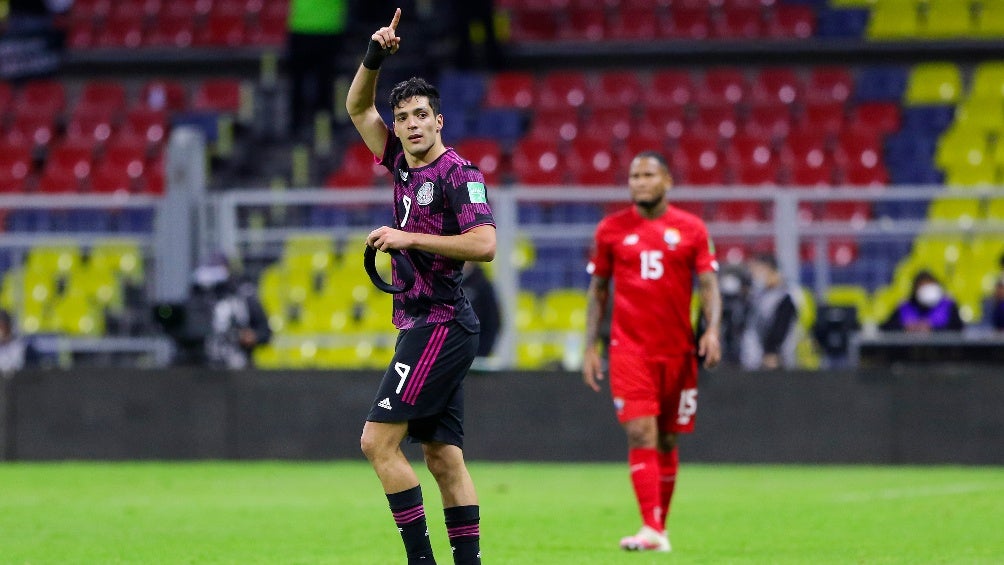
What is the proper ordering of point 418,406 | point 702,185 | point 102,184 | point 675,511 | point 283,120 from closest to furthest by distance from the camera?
point 418,406 → point 675,511 → point 702,185 → point 102,184 → point 283,120

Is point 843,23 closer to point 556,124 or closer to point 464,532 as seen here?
point 556,124

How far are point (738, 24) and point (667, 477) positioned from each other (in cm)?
1698

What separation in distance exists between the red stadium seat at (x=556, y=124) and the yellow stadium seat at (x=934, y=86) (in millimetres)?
4739

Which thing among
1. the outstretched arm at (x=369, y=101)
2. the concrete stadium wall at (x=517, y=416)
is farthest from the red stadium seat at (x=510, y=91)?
the outstretched arm at (x=369, y=101)

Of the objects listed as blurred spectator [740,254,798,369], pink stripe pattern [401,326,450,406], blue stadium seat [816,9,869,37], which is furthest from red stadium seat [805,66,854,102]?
pink stripe pattern [401,326,450,406]

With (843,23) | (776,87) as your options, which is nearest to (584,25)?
(776,87)

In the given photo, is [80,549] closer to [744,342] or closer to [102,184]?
[744,342]

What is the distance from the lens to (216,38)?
2708 cm

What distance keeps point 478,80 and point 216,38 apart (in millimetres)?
4891

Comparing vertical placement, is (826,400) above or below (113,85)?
below

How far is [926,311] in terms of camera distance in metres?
15.1

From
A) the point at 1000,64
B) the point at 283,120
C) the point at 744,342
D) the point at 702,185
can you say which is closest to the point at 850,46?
the point at 1000,64

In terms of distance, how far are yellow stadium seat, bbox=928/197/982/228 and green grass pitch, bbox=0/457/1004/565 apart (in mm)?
2196

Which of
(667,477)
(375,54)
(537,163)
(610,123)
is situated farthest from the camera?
(610,123)
